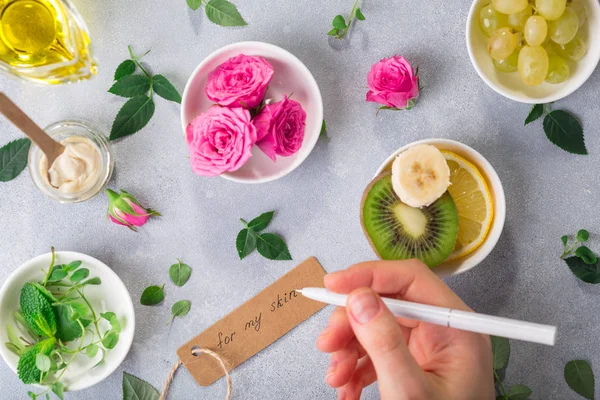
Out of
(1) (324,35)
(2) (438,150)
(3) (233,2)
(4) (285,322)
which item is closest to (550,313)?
(2) (438,150)

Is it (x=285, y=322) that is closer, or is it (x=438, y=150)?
(x=438, y=150)

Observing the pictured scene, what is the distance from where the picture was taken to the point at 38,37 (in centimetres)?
104

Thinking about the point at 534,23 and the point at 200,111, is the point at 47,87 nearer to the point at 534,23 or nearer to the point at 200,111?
the point at 200,111

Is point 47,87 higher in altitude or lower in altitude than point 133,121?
higher

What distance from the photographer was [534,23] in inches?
36.4

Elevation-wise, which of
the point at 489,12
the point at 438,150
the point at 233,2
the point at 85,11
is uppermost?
the point at 85,11

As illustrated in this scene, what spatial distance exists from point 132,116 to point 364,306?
2.00 ft

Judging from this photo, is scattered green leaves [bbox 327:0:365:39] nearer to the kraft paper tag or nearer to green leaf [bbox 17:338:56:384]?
the kraft paper tag

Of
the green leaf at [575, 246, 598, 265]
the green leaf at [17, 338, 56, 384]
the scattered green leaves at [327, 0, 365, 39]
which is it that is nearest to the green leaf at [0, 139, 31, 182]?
the green leaf at [17, 338, 56, 384]

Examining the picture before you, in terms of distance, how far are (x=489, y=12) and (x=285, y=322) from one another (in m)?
0.65

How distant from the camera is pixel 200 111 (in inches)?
42.1

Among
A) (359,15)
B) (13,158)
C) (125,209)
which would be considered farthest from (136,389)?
(359,15)

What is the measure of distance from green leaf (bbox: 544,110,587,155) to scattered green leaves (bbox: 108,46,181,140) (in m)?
0.68

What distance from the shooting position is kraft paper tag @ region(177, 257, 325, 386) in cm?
110
